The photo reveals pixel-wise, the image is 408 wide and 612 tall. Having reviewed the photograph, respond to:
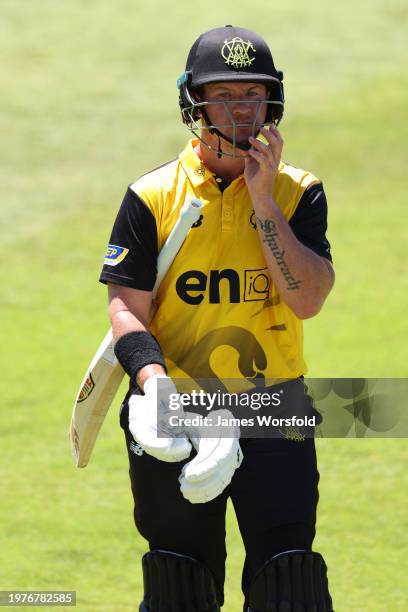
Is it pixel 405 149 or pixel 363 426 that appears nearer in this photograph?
pixel 363 426

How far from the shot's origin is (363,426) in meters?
6.97

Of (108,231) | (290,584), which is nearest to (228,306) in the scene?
(290,584)

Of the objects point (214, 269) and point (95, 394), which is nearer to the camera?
point (214, 269)

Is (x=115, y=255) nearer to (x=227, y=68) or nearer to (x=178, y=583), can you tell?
(x=227, y=68)

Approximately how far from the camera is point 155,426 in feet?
13.5

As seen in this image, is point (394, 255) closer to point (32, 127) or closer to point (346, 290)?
point (346, 290)

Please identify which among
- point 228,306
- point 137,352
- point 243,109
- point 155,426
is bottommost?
point 155,426

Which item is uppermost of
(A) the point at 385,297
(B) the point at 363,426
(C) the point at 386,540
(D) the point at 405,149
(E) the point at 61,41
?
(E) the point at 61,41

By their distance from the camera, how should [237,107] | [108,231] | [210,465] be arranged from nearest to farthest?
1. [210,465]
2. [237,107]
3. [108,231]

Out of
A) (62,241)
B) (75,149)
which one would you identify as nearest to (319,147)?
(75,149)

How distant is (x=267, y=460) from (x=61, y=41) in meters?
13.8

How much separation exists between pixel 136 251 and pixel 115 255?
86 millimetres

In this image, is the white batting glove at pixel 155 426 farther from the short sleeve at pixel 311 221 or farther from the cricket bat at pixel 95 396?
the short sleeve at pixel 311 221

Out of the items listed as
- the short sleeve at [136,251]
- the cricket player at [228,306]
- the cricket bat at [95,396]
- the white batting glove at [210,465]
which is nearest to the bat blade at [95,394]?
the cricket bat at [95,396]
